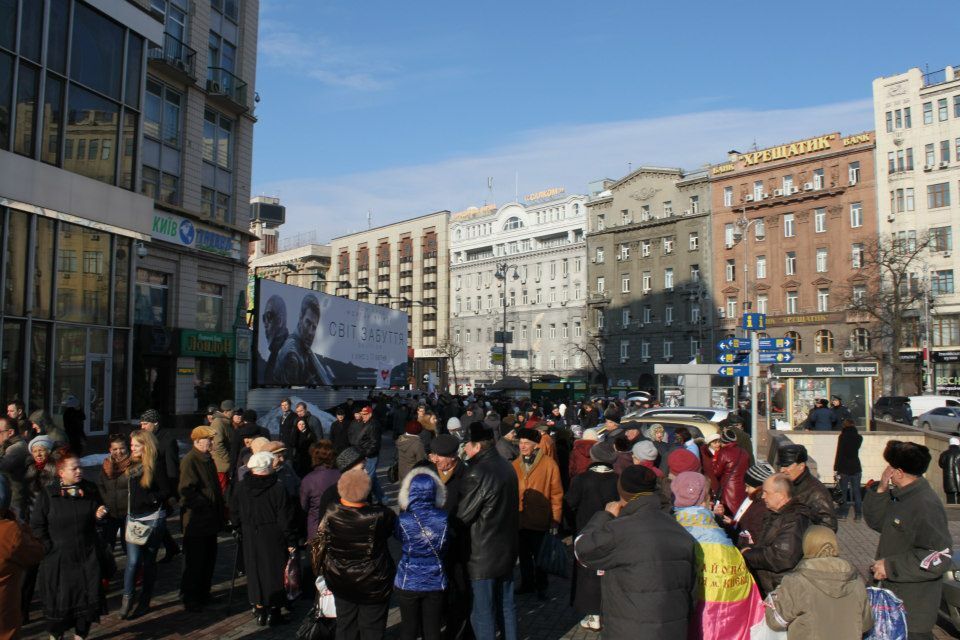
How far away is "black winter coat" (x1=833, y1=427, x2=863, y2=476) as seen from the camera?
43.7 feet

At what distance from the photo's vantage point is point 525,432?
8.09 meters

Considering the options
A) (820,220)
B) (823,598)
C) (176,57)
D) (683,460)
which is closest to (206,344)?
(176,57)

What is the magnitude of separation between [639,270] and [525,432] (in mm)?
61780

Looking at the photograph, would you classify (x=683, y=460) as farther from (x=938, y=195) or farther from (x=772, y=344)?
(x=938, y=195)

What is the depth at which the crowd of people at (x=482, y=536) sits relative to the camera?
4328 mm

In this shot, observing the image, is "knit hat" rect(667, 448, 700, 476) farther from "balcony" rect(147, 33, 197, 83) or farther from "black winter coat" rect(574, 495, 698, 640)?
"balcony" rect(147, 33, 197, 83)

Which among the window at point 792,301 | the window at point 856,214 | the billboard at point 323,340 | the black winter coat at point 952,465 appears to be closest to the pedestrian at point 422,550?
the black winter coat at point 952,465

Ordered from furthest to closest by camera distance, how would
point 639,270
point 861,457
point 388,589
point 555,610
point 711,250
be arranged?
1. point 639,270
2. point 711,250
3. point 861,457
4. point 555,610
5. point 388,589

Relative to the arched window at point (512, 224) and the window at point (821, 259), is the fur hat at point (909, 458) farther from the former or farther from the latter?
the arched window at point (512, 224)

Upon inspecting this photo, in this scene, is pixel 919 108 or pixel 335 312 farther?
pixel 919 108

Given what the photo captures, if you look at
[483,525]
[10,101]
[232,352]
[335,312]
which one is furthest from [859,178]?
[483,525]

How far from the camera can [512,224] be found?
8350 centimetres

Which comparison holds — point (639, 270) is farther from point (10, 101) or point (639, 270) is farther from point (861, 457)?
point (10, 101)

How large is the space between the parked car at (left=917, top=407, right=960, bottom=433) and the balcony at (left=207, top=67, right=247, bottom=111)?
34.7 m
